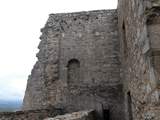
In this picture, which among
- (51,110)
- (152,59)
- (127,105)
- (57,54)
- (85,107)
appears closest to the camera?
(152,59)

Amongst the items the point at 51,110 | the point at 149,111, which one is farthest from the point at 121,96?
the point at 149,111

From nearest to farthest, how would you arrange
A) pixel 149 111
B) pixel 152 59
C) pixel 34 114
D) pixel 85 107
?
pixel 152 59 → pixel 149 111 → pixel 34 114 → pixel 85 107

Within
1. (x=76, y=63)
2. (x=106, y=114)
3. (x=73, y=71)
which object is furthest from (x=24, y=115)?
(x=76, y=63)

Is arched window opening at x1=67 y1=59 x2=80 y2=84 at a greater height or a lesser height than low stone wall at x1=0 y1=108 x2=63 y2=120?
greater

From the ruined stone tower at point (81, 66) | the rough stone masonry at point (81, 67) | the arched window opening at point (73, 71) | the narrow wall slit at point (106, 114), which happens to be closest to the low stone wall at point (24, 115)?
the rough stone masonry at point (81, 67)

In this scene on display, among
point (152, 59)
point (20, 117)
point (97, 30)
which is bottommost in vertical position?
point (20, 117)

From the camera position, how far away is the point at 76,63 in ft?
39.0

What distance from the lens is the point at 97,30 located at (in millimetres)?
11984

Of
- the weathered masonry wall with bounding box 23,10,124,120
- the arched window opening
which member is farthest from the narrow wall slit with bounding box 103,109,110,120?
the arched window opening

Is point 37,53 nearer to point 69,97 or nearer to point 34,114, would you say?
point 69,97

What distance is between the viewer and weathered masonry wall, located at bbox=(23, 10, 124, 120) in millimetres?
10945

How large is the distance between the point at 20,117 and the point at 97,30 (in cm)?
495

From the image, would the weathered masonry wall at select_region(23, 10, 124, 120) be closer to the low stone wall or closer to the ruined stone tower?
the ruined stone tower

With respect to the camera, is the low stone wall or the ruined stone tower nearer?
the low stone wall
